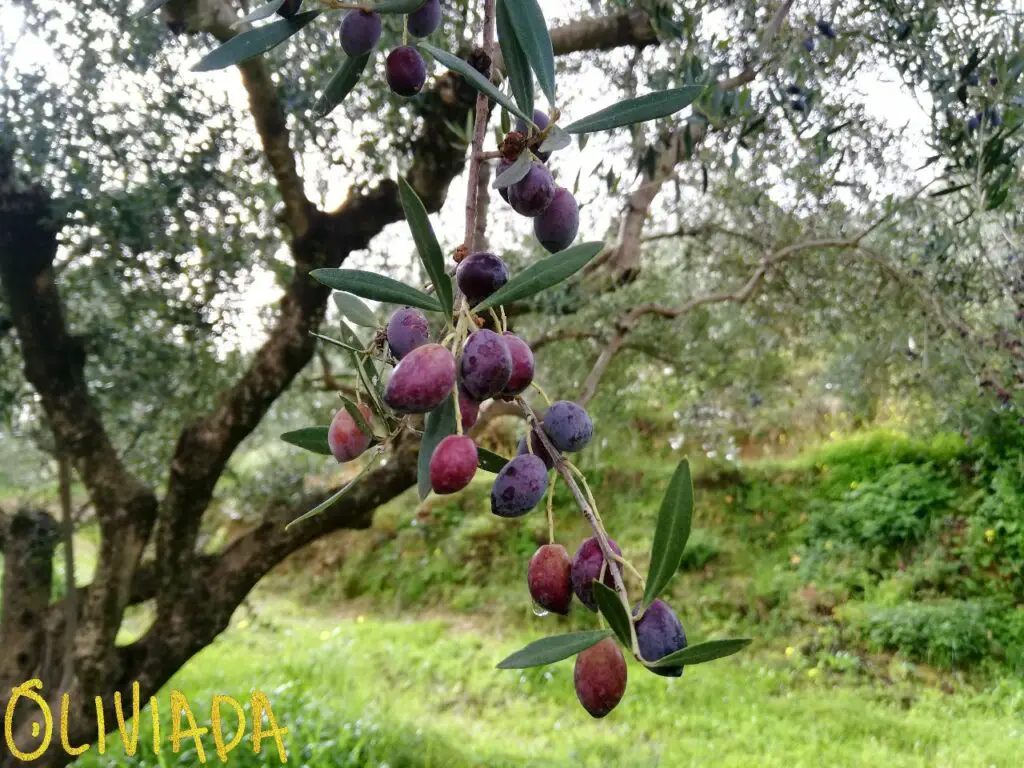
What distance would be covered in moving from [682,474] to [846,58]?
8.82 ft

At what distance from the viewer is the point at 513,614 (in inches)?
262

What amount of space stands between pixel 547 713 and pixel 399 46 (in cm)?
472

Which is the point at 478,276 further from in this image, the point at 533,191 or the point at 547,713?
the point at 547,713

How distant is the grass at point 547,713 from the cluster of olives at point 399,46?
3398mm

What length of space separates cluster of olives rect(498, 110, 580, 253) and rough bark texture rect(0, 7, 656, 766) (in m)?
2.47

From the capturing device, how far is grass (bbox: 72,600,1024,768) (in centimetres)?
373

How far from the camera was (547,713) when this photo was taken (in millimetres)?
4684

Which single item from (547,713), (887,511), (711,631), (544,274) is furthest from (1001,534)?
(544,274)

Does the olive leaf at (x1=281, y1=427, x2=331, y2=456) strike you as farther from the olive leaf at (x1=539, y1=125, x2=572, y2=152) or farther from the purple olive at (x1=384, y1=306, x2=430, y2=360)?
the olive leaf at (x1=539, y1=125, x2=572, y2=152)

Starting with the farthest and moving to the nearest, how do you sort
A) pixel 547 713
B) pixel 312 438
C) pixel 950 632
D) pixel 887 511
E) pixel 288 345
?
pixel 887 511 < pixel 950 632 < pixel 547 713 < pixel 288 345 < pixel 312 438

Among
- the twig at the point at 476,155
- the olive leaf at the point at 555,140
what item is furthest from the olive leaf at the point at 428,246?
the olive leaf at the point at 555,140

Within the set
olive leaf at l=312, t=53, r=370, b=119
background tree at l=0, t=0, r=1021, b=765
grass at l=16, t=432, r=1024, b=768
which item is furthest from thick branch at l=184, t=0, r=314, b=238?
grass at l=16, t=432, r=1024, b=768

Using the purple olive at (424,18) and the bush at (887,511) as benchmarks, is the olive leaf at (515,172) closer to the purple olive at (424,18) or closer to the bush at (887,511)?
the purple olive at (424,18)

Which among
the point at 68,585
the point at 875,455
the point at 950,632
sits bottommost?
the point at 950,632
